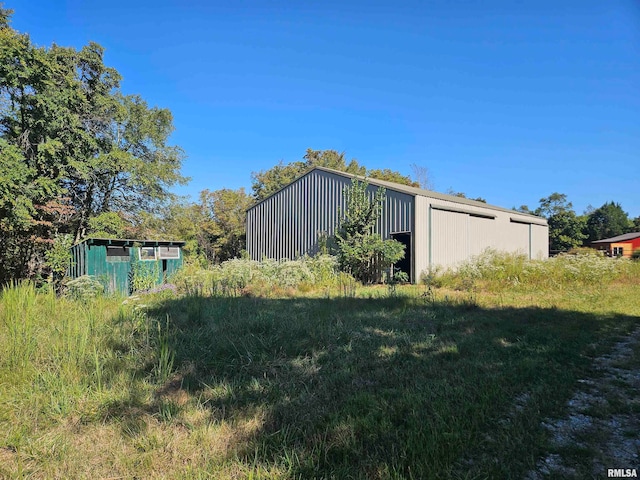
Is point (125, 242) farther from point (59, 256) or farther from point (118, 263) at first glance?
point (59, 256)

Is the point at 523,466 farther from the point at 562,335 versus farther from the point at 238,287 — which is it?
the point at 238,287

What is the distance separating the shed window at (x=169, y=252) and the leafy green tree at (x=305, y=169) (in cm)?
1690

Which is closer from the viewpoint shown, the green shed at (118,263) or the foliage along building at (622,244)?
the green shed at (118,263)

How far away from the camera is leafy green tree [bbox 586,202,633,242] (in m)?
50.6

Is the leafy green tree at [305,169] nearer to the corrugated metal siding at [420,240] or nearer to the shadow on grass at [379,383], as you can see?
the corrugated metal siding at [420,240]

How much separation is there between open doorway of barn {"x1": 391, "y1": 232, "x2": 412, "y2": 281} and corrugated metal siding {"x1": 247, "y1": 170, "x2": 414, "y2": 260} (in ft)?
1.45

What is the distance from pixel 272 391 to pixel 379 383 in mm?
998

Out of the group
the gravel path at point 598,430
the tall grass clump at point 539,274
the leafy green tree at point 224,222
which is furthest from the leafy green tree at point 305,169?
the gravel path at point 598,430

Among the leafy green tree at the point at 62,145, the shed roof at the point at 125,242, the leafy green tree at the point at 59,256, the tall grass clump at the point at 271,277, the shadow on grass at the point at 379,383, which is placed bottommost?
the shadow on grass at the point at 379,383

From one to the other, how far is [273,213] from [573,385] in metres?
17.3

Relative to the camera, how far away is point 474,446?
2158mm

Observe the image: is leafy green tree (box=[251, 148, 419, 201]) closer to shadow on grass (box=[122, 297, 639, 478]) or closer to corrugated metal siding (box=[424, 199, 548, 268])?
corrugated metal siding (box=[424, 199, 548, 268])

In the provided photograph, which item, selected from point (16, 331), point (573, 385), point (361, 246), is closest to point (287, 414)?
point (573, 385)

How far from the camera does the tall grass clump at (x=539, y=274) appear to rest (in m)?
10.9
